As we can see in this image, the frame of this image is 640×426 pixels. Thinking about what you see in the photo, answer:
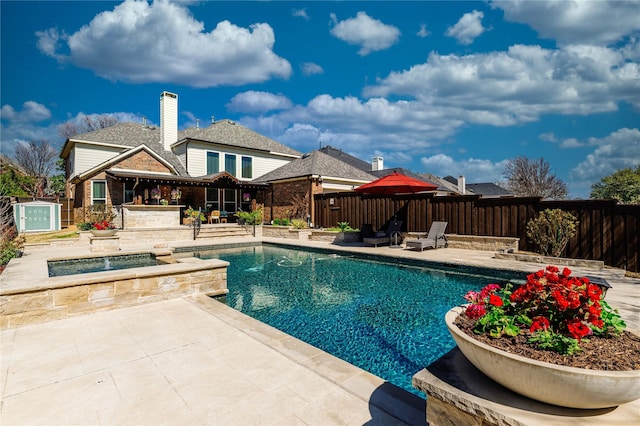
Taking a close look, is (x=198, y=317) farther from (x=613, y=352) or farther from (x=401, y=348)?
(x=613, y=352)

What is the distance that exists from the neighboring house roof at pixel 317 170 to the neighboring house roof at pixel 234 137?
422 centimetres

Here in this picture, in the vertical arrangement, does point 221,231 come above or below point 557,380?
below

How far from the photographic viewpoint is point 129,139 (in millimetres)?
21484

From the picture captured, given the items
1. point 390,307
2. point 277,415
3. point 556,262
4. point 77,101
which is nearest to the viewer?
point 277,415

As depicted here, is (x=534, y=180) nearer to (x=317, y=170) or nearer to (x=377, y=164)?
(x=377, y=164)

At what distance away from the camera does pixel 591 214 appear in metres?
8.70

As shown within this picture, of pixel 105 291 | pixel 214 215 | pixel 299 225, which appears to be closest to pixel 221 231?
pixel 214 215

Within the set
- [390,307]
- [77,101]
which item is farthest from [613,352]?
[77,101]

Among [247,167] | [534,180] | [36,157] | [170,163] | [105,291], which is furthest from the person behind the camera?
[36,157]

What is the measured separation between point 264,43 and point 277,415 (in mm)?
20069

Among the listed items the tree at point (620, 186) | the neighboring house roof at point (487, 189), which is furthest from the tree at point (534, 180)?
the tree at point (620, 186)

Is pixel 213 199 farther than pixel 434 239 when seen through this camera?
Yes

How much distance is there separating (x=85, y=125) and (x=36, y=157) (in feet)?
20.1

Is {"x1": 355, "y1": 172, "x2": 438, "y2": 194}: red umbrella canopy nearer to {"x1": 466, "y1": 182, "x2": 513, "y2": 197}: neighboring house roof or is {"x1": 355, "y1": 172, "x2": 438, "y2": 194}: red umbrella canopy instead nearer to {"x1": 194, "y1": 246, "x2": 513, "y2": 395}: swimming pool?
{"x1": 194, "y1": 246, "x2": 513, "y2": 395}: swimming pool
